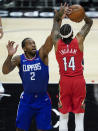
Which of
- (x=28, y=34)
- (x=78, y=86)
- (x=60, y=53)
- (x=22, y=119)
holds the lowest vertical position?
(x=28, y=34)

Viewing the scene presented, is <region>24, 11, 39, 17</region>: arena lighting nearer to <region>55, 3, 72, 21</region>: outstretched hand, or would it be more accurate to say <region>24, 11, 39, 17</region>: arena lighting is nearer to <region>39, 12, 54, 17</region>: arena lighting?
<region>39, 12, 54, 17</region>: arena lighting

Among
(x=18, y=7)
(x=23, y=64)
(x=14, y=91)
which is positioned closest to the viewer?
(x=23, y=64)

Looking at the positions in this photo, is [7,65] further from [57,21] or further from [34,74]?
[57,21]

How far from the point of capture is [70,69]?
6.42 metres

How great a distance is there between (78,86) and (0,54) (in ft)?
24.6

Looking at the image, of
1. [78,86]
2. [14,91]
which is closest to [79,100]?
[78,86]

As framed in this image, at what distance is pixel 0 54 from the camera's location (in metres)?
13.6

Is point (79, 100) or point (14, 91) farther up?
point (79, 100)

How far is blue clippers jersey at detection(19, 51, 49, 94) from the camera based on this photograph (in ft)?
20.5

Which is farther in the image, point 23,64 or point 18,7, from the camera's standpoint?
point 18,7

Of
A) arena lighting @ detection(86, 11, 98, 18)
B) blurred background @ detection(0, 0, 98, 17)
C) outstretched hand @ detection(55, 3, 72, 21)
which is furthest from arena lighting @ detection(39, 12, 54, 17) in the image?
outstretched hand @ detection(55, 3, 72, 21)

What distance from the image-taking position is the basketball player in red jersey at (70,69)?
6379 mm

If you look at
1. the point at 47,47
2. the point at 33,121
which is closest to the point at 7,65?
the point at 47,47

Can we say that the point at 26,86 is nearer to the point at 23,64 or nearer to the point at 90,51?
the point at 23,64
